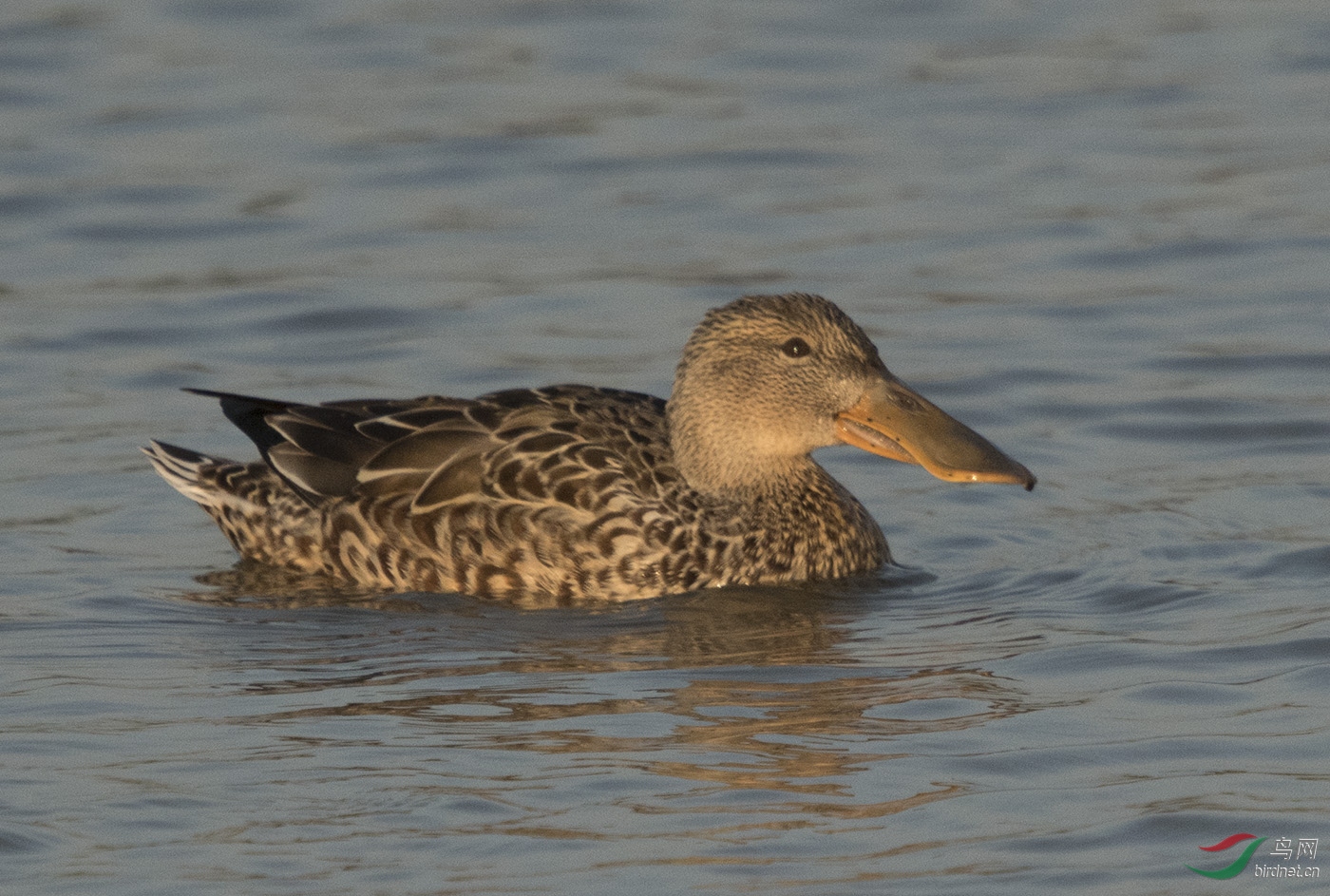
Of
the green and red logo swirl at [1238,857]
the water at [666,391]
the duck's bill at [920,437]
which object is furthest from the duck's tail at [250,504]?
the green and red logo swirl at [1238,857]

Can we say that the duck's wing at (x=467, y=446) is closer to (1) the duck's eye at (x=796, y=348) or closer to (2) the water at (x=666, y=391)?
(2) the water at (x=666, y=391)

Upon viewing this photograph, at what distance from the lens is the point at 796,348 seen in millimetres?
9672

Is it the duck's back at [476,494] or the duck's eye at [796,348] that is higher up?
the duck's eye at [796,348]

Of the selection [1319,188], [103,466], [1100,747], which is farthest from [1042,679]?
[1319,188]

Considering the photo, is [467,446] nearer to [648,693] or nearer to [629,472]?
[629,472]

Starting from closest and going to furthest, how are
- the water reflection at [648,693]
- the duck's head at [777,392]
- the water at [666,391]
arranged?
the water at [666,391] → the water reflection at [648,693] → the duck's head at [777,392]

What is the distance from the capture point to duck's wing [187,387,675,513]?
31.1ft

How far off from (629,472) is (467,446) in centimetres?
64

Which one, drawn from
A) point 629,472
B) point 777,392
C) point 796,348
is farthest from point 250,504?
point 796,348

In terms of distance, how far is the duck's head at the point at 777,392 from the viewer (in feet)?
31.5

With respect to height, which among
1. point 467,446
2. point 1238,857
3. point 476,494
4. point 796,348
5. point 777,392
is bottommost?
point 1238,857

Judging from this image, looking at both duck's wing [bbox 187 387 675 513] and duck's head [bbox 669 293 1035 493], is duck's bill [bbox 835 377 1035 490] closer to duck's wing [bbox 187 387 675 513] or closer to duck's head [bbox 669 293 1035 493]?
duck's head [bbox 669 293 1035 493]

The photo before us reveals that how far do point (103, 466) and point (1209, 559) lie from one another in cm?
480

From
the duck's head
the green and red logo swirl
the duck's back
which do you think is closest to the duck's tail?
the duck's back
